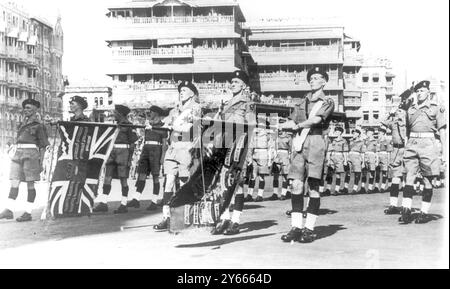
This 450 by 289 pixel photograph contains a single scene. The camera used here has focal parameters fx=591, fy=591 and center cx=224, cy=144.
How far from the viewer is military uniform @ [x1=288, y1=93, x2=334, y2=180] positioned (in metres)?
7.44

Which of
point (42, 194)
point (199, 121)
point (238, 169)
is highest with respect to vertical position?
point (199, 121)

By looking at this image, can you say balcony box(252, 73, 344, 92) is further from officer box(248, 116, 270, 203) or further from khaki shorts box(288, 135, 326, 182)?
khaki shorts box(288, 135, 326, 182)

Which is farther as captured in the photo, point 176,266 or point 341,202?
point 341,202

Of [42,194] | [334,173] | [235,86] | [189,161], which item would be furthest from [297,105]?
[42,194]

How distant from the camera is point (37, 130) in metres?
10.0

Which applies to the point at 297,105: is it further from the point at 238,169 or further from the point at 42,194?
the point at 42,194

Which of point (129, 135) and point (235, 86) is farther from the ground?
point (235, 86)

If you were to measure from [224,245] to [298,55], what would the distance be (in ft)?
64.3

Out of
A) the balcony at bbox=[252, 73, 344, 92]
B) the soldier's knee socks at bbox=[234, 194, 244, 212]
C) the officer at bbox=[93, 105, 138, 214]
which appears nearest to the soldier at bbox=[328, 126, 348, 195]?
the balcony at bbox=[252, 73, 344, 92]

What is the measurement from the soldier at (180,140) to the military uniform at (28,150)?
2453 mm

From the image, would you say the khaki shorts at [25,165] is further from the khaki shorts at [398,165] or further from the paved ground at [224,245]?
the khaki shorts at [398,165]

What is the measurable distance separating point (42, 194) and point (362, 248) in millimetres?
10100

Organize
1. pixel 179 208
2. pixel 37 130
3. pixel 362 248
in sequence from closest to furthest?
pixel 362 248, pixel 179 208, pixel 37 130
